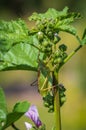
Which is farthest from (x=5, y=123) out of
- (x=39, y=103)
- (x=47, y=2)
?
(x=47, y=2)

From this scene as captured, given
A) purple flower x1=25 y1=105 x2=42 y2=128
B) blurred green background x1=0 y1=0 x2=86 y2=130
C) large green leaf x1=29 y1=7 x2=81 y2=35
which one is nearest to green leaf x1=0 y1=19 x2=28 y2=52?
large green leaf x1=29 y1=7 x2=81 y2=35

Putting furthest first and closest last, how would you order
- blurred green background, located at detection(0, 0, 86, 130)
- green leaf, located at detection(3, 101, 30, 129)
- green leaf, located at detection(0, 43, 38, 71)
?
blurred green background, located at detection(0, 0, 86, 130) → green leaf, located at detection(0, 43, 38, 71) → green leaf, located at detection(3, 101, 30, 129)

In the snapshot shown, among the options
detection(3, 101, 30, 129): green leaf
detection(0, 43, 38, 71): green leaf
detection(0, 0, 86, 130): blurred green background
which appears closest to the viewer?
detection(3, 101, 30, 129): green leaf

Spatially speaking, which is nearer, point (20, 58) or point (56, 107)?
point (56, 107)

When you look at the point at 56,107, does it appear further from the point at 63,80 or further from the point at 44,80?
the point at 63,80

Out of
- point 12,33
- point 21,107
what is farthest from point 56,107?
point 12,33

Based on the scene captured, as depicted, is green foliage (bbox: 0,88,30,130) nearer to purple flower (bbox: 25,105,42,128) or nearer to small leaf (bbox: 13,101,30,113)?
small leaf (bbox: 13,101,30,113)
